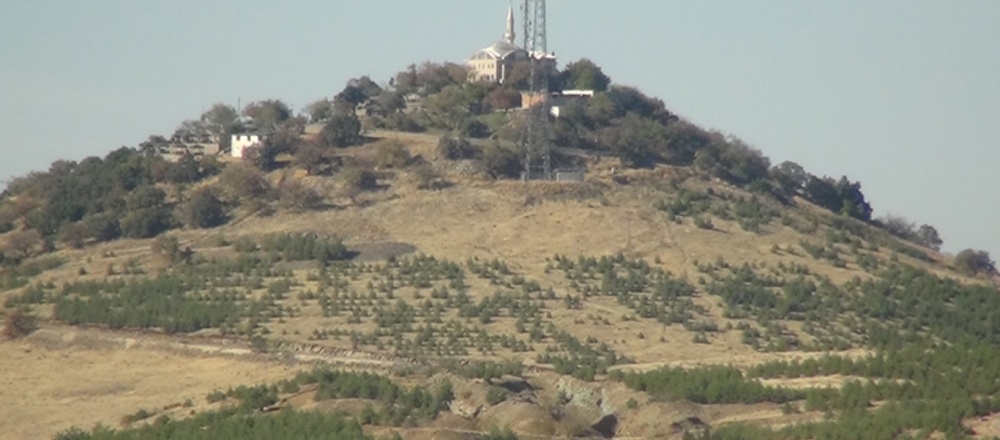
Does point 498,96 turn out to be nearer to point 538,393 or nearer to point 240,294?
point 240,294

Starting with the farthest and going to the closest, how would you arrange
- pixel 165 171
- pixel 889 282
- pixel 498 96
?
pixel 498 96 < pixel 165 171 < pixel 889 282

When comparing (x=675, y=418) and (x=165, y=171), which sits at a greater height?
(x=165, y=171)

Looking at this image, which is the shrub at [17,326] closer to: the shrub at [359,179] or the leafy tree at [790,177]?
the shrub at [359,179]

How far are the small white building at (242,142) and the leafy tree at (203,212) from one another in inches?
202

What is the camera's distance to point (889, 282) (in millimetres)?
70125

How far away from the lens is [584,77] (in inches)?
3593

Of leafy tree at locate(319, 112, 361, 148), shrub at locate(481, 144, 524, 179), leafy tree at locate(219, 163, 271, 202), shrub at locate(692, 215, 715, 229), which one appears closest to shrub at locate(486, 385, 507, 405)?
shrub at locate(692, 215, 715, 229)

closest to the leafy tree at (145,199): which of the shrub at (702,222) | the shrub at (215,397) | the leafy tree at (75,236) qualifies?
the leafy tree at (75,236)

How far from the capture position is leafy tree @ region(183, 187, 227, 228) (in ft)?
248

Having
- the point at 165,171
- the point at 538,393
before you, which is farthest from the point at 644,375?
the point at 165,171

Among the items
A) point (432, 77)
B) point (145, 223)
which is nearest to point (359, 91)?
point (432, 77)

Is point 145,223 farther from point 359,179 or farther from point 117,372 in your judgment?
point 117,372

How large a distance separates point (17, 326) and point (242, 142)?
62.5 ft

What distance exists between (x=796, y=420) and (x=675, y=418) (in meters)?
2.85
